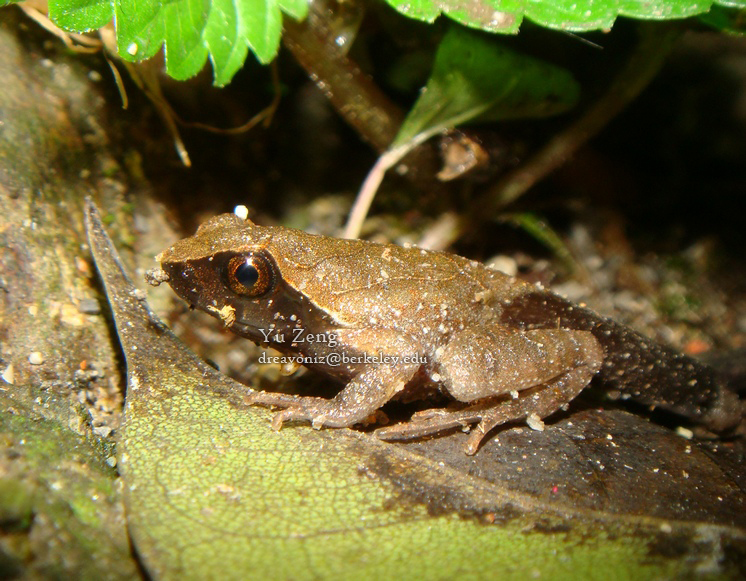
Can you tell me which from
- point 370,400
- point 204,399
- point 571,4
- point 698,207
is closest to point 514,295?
point 370,400

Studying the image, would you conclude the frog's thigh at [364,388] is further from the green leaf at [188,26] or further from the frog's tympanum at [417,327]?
the green leaf at [188,26]

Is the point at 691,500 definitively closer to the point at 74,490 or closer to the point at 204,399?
the point at 204,399

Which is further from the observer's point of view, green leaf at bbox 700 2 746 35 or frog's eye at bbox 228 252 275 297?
green leaf at bbox 700 2 746 35

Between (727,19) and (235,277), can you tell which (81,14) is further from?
(727,19)

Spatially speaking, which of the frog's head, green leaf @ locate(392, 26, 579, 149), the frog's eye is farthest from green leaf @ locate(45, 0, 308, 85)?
green leaf @ locate(392, 26, 579, 149)

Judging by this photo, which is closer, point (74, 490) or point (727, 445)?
point (74, 490)

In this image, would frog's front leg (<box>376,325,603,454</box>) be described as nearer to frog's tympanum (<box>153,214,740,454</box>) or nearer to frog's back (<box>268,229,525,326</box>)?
frog's tympanum (<box>153,214,740,454</box>)
